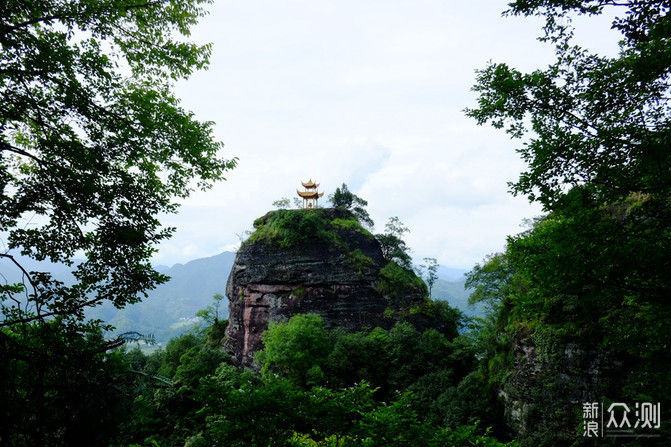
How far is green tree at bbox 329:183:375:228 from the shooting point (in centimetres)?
3462

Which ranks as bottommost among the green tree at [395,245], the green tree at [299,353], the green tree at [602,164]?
the green tree at [299,353]

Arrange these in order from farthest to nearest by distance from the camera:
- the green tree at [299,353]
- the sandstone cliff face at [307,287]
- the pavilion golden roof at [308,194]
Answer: the pavilion golden roof at [308,194] < the sandstone cliff face at [307,287] < the green tree at [299,353]

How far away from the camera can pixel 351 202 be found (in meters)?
34.8

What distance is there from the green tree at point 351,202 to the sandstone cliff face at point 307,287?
615 centimetres

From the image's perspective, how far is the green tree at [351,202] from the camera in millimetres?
34625

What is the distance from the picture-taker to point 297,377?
17.6 metres

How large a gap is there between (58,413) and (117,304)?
4.36 ft

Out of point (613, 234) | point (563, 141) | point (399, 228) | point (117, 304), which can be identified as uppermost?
point (399, 228)

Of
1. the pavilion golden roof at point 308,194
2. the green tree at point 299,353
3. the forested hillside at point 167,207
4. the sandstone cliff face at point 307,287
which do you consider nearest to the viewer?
the forested hillside at point 167,207

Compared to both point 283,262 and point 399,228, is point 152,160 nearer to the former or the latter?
point 283,262

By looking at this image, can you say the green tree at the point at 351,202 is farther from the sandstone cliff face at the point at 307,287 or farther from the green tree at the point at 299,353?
the green tree at the point at 299,353

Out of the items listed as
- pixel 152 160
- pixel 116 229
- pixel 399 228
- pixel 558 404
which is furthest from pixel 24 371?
pixel 399 228

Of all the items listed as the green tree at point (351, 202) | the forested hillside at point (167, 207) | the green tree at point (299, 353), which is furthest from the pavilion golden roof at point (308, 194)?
the forested hillside at point (167, 207)

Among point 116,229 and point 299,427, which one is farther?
point 299,427
